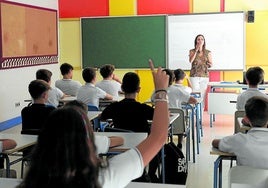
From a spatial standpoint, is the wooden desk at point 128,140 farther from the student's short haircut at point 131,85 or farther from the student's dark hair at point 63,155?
the student's dark hair at point 63,155

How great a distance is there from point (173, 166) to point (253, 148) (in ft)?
4.02

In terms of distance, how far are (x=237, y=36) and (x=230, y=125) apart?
207 cm

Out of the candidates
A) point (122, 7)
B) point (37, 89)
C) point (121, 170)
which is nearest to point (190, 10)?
point (122, 7)

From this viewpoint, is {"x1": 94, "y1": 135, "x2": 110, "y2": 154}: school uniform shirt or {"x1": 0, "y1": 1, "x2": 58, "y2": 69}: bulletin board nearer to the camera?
{"x1": 94, "y1": 135, "x2": 110, "y2": 154}: school uniform shirt

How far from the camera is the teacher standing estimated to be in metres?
8.51

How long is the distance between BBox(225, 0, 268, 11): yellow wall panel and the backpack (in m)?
5.84

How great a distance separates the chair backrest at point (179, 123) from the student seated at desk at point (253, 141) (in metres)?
1.97

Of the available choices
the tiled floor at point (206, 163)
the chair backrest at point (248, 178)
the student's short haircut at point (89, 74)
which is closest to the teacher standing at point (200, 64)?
the tiled floor at point (206, 163)

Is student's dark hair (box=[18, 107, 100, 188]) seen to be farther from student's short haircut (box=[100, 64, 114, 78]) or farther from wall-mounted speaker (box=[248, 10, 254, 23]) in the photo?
wall-mounted speaker (box=[248, 10, 254, 23])

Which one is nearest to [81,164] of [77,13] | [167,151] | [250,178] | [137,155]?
[137,155]

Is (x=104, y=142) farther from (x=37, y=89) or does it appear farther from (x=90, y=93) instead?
(x=90, y=93)

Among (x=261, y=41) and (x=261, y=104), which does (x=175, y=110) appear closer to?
(x=261, y=104)

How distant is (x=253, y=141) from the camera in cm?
273

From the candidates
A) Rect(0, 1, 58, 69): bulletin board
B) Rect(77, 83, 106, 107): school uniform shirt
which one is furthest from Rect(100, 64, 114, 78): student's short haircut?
Rect(0, 1, 58, 69): bulletin board
